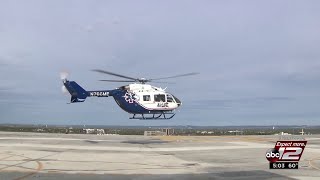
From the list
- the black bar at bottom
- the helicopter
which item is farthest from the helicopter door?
the black bar at bottom

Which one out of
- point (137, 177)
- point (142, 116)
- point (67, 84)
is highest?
point (67, 84)

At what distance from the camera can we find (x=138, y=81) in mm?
44938

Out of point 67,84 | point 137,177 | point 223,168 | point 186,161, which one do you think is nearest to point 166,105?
point 67,84

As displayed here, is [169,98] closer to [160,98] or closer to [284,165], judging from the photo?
[160,98]

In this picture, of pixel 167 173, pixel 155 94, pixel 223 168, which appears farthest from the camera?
pixel 155 94

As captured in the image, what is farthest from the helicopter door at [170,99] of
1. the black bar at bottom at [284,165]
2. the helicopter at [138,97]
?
the black bar at bottom at [284,165]

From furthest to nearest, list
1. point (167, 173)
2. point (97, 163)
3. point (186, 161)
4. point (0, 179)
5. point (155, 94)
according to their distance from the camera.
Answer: point (155, 94) < point (186, 161) < point (97, 163) < point (167, 173) < point (0, 179)

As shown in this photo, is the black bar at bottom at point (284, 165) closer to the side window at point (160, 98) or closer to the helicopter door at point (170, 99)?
the side window at point (160, 98)

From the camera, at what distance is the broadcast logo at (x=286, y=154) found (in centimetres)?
1680

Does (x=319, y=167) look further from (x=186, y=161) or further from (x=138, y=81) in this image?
(x=138, y=81)

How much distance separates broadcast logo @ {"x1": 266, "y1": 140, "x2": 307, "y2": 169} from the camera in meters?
16.8

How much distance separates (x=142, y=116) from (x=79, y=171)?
2519 cm

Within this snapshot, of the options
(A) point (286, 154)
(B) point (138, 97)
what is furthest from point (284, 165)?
(B) point (138, 97)

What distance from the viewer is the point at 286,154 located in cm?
1730
